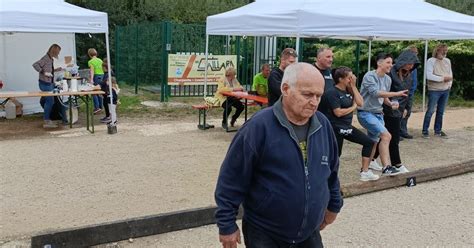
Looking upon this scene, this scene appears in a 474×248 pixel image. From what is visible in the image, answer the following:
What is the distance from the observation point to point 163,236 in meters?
4.65

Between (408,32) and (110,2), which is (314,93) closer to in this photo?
(408,32)

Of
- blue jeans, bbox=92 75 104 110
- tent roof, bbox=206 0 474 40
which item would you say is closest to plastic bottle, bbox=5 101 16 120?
blue jeans, bbox=92 75 104 110

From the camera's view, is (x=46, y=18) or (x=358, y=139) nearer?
(x=358, y=139)

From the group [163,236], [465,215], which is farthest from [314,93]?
[465,215]

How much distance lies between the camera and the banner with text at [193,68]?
1445 cm

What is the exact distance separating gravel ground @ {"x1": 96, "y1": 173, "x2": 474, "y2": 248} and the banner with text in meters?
8.85

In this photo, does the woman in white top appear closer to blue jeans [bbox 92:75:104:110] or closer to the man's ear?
blue jeans [bbox 92:75:104:110]

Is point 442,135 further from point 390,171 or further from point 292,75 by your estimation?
point 292,75

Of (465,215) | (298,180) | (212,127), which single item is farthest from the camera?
(212,127)

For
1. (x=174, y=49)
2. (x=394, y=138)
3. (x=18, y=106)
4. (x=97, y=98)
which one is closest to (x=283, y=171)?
(x=394, y=138)

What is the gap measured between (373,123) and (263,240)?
407 centimetres

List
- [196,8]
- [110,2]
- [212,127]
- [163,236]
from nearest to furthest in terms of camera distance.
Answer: [163,236] → [212,127] → [110,2] → [196,8]

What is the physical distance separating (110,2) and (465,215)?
18320mm

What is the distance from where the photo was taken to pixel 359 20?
7.61 m
